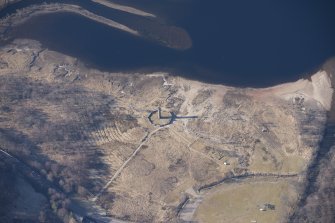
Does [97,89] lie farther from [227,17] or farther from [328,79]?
[328,79]

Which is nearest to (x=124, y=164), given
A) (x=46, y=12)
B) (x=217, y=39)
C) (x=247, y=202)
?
(x=247, y=202)

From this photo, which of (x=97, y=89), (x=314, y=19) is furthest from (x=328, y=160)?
(x=97, y=89)

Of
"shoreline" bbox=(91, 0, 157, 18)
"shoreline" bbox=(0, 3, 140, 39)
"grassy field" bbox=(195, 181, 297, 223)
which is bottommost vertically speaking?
"grassy field" bbox=(195, 181, 297, 223)

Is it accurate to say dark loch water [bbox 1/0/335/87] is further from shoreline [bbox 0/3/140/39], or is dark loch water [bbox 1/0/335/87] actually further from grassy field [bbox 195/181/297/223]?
grassy field [bbox 195/181/297/223]

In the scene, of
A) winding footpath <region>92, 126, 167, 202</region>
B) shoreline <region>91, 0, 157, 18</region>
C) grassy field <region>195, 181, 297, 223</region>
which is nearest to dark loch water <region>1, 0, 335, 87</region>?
shoreline <region>91, 0, 157, 18</region>

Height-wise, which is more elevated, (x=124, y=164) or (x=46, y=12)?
(x=46, y=12)

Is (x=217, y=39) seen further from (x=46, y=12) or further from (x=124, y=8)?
(x=46, y=12)
